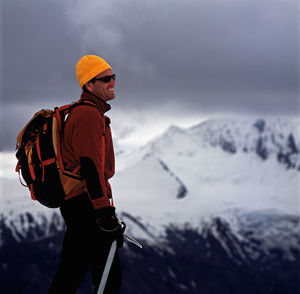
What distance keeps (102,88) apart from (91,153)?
4.51 ft

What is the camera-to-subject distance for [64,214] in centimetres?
895

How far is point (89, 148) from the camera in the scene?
8.43 m

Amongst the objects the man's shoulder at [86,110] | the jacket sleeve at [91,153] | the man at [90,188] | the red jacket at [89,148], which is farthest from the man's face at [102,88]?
the jacket sleeve at [91,153]

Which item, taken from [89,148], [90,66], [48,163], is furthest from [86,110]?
[48,163]

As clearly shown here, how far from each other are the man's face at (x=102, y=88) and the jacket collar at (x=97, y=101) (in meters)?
0.08

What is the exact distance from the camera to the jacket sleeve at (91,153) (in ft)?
27.5

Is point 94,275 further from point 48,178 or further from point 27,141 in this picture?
point 27,141

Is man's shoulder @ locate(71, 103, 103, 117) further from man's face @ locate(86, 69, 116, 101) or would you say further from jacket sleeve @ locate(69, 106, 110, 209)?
man's face @ locate(86, 69, 116, 101)

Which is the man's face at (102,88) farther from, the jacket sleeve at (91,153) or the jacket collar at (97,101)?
the jacket sleeve at (91,153)

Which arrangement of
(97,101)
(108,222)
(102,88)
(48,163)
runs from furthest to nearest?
(102,88), (97,101), (48,163), (108,222)

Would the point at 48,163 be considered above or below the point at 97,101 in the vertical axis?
below

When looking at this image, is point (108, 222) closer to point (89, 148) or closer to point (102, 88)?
point (89, 148)

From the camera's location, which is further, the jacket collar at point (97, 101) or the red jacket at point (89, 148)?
the jacket collar at point (97, 101)

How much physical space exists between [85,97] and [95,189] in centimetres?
174
